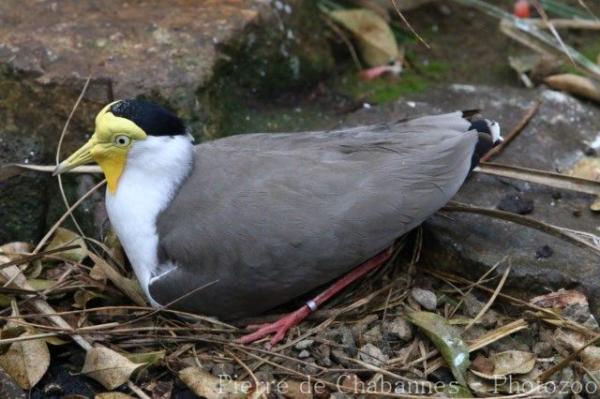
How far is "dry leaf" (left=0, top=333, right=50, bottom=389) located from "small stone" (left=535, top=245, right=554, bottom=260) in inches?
80.8

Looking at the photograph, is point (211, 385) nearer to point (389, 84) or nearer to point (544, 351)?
point (544, 351)

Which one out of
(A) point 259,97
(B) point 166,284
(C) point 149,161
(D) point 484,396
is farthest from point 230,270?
(A) point 259,97

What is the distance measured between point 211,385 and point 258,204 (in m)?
0.73

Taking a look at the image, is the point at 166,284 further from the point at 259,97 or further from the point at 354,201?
the point at 259,97

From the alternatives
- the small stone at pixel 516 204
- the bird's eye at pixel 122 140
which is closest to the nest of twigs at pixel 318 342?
the small stone at pixel 516 204

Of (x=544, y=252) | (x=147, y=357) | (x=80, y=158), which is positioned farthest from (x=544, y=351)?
(x=80, y=158)

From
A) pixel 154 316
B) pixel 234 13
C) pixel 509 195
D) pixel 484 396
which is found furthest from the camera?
pixel 234 13

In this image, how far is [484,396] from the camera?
154 inches

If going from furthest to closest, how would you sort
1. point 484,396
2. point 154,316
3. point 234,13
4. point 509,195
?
point 234,13, point 509,195, point 154,316, point 484,396

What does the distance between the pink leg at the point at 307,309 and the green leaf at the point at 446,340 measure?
11.4 inches

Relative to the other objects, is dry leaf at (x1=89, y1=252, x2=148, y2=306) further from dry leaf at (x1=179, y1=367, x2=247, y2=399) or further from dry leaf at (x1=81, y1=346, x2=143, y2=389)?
dry leaf at (x1=179, y1=367, x2=247, y2=399)

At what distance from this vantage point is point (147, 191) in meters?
4.16

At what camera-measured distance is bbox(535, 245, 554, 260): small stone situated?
4289mm

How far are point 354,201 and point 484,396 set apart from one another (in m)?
0.91
